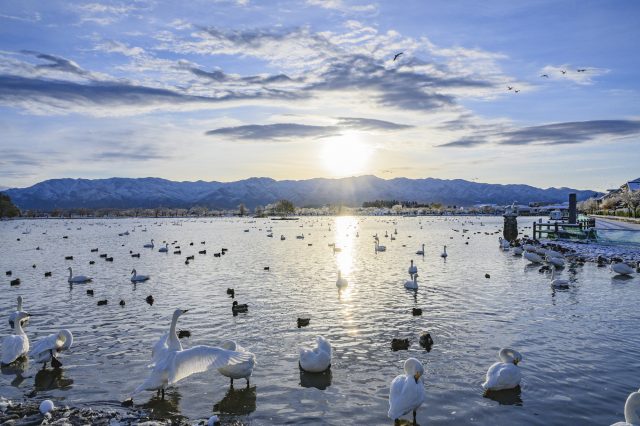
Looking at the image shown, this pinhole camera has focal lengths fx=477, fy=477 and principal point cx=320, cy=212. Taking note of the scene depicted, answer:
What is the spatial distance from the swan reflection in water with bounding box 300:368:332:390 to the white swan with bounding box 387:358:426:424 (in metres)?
2.75

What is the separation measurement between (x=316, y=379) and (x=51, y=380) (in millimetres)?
7585

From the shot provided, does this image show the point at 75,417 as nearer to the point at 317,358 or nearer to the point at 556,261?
the point at 317,358

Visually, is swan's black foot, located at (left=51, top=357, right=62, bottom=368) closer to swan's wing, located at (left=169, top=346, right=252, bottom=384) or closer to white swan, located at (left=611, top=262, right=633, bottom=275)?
swan's wing, located at (left=169, top=346, right=252, bottom=384)

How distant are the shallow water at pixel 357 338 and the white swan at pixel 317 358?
334 millimetres

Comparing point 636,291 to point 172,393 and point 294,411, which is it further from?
point 172,393

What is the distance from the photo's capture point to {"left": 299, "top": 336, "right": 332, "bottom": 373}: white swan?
1345 centimetres

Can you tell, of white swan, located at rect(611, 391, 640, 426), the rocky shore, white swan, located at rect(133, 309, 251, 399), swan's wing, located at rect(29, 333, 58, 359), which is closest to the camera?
white swan, located at rect(611, 391, 640, 426)

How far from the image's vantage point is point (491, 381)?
39.7ft

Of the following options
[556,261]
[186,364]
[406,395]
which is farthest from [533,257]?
[186,364]

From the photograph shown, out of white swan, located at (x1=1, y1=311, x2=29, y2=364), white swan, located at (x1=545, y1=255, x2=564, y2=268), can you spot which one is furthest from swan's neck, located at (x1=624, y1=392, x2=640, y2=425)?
white swan, located at (x1=545, y1=255, x2=564, y2=268)

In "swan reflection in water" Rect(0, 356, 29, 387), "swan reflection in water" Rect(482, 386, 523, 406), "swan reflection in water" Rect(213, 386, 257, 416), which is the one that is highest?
"swan reflection in water" Rect(482, 386, 523, 406)

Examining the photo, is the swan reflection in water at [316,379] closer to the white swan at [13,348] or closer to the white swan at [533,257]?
the white swan at [13,348]

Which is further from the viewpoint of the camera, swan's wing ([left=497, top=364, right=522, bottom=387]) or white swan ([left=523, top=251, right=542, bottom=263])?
white swan ([left=523, top=251, right=542, bottom=263])

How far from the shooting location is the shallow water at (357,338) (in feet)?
38.5
